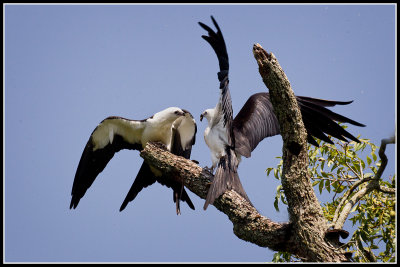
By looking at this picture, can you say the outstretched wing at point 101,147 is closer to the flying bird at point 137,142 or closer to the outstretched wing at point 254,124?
the flying bird at point 137,142

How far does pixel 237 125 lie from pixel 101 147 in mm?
1971

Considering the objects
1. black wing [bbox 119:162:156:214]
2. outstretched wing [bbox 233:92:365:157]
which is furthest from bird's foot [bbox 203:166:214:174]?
black wing [bbox 119:162:156:214]

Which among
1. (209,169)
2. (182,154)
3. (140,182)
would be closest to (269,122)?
(209,169)

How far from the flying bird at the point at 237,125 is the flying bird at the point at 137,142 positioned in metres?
0.94

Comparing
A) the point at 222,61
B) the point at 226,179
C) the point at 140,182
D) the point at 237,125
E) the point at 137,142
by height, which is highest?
the point at 222,61

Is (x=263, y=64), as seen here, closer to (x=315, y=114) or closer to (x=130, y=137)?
(x=315, y=114)

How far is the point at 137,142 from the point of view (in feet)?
19.2

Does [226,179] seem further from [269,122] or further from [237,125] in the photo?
[269,122]

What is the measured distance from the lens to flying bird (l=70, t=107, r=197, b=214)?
18.2 ft

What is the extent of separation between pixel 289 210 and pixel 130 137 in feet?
9.06

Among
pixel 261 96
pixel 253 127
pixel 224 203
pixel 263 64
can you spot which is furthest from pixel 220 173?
pixel 263 64

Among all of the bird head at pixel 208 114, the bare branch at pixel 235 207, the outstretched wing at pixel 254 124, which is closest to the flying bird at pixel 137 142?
the bare branch at pixel 235 207

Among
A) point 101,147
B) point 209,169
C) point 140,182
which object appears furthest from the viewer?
point 101,147

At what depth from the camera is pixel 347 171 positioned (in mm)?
4723
